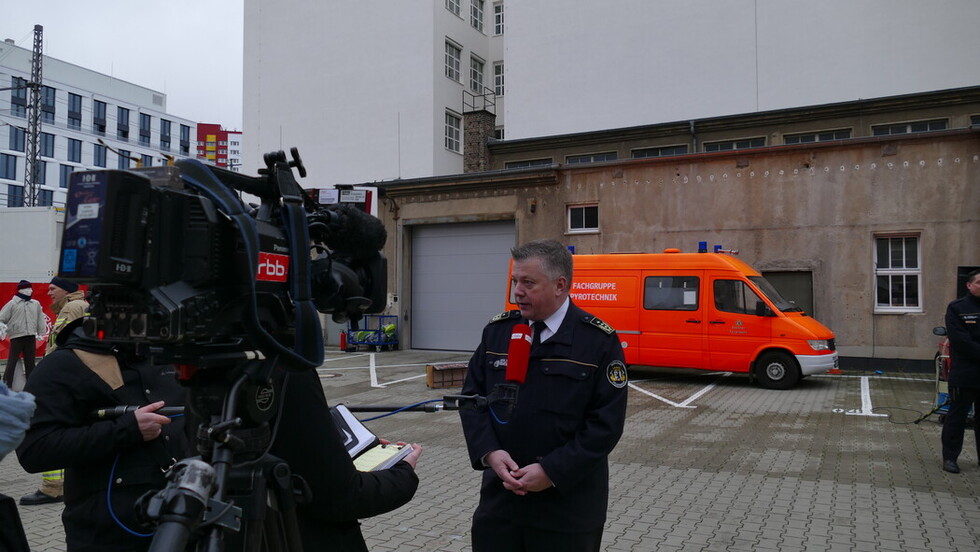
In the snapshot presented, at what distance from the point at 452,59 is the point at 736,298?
71.5 feet

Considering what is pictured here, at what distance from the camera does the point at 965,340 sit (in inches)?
268

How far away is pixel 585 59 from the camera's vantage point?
27.2m

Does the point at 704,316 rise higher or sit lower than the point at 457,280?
lower

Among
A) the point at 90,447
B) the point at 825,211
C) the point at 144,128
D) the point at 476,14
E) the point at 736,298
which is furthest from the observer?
the point at 144,128

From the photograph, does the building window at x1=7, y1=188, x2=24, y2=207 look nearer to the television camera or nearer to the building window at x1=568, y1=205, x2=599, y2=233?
the building window at x1=568, y1=205, x2=599, y2=233

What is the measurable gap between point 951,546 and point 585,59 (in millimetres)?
24571

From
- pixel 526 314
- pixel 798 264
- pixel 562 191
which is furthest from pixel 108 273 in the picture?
pixel 562 191

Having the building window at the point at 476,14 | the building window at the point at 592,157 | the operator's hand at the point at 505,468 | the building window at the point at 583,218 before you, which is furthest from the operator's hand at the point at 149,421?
the building window at the point at 476,14

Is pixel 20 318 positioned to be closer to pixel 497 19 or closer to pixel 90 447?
pixel 90 447

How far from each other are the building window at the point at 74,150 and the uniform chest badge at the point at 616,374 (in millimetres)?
73714

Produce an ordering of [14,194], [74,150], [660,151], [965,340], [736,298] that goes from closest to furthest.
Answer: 1. [965,340]
2. [736,298]
3. [660,151]
4. [14,194]
5. [74,150]

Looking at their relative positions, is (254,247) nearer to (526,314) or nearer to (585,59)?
(526,314)

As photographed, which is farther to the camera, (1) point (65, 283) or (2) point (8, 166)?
(2) point (8, 166)

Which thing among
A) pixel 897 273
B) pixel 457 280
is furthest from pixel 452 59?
pixel 897 273
